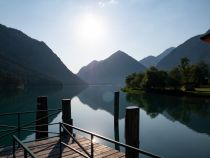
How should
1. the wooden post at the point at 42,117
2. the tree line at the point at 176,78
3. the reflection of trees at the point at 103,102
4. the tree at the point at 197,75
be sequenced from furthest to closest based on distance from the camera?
the tree at the point at 197,75 → the tree line at the point at 176,78 → the reflection of trees at the point at 103,102 → the wooden post at the point at 42,117

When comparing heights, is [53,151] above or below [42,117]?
below

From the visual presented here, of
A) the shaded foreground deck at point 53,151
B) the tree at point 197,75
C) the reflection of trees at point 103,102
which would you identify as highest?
the tree at point 197,75

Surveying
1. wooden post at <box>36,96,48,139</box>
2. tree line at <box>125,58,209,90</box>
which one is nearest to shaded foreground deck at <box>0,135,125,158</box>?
wooden post at <box>36,96,48,139</box>

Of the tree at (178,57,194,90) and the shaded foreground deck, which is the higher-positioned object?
the tree at (178,57,194,90)

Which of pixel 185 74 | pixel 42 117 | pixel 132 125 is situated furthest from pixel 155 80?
pixel 132 125

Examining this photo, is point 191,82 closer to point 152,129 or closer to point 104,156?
point 152,129

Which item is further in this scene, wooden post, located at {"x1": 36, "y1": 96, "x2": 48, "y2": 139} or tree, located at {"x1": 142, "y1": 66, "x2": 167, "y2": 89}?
tree, located at {"x1": 142, "y1": 66, "x2": 167, "y2": 89}

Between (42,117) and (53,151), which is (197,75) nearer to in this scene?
(42,117)

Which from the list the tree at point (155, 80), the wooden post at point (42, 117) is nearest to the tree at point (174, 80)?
the tree at point (155, 80)

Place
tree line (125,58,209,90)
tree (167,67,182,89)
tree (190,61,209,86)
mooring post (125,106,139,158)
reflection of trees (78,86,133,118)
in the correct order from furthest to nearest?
1. tree (190,61,209,86)
2. tree line (125,58,209,90)
3. tree (167,67,182,89)
4. reflection of trees (78,86,133,118)
5. mooring post (125,106,139,158)

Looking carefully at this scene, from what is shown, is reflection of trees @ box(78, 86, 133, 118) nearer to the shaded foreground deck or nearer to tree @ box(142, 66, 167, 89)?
tree @ box(142, 66, 167, 89)

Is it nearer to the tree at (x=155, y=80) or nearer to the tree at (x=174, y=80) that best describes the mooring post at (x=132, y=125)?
the tree at (x=174, y=80)

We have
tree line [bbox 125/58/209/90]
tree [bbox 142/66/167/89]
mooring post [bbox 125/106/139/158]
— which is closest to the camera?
mooring post [bbox 125/106/139/158]

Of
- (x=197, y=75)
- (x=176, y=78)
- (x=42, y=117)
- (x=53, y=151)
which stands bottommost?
(x=53, y=151)
